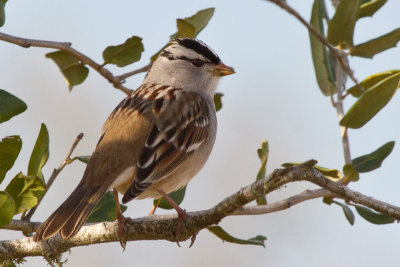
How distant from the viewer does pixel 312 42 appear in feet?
11.1

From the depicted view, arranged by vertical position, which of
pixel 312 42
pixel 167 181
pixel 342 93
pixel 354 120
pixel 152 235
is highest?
pixel 312 42

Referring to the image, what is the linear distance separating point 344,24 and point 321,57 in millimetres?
252

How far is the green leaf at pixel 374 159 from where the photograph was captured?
2.82 meters

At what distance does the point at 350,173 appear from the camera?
2.62 metres

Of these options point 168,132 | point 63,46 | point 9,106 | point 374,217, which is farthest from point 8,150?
point 374,217

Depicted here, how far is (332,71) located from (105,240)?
1559mm

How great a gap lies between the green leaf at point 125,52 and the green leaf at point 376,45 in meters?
1.13

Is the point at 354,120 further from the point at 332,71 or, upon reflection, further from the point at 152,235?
the point at 152,235

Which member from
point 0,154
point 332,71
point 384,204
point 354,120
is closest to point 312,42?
point 332,71

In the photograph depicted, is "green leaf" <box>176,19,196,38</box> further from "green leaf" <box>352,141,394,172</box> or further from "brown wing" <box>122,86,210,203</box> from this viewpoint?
"green leaf" <box>352,141,394,172</box>

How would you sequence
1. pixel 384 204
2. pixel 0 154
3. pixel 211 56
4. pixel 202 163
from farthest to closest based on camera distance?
pixel 211 56 → pixel 202 163 → pixel 0 154 → pixel 384 204

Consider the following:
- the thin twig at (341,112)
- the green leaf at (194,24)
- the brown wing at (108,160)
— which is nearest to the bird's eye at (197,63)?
the brown wing at (108,160)

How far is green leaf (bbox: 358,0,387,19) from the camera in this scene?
313 cm

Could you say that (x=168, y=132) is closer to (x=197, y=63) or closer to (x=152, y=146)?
(x=152, y=146)
